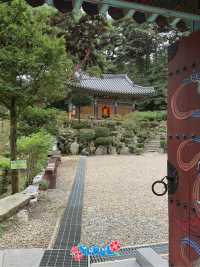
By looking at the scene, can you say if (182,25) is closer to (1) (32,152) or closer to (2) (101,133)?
(1) (32,152)

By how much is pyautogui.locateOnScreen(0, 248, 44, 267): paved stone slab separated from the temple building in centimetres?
2100

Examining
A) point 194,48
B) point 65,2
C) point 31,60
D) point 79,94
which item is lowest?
point 194,48

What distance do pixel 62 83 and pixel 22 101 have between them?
0.84 meters

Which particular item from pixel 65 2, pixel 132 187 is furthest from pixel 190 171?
pixel 132 187

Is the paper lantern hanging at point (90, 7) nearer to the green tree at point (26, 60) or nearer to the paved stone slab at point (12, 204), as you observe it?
the green tree at point (26, 60)

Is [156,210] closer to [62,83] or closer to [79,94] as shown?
[62,83]

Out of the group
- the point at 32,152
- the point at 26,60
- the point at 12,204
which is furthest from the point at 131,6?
the point at 32,152

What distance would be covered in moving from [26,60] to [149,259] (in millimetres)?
3781

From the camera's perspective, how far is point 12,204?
5062 millimetres

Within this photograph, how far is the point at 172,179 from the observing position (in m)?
2.16

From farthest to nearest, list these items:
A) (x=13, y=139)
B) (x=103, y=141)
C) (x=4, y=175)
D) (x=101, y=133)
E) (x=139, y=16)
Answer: (x=101, y=133) → (x=103, y=141) → (x=4, y=175) → (x=13, y=139) → (x=139, y=16)

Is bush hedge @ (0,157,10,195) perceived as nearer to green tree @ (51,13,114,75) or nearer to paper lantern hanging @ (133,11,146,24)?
green tree @ (51,13,114,75)

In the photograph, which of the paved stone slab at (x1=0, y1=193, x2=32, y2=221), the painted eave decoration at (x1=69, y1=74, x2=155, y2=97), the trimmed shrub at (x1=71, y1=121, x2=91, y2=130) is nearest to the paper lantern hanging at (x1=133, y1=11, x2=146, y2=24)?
the paved stone slab at (x1=0, y1=193, x2=32, y2=221)

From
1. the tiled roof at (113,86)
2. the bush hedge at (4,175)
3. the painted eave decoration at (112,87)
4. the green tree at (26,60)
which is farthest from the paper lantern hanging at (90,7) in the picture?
the tiled roof at (113,86)
